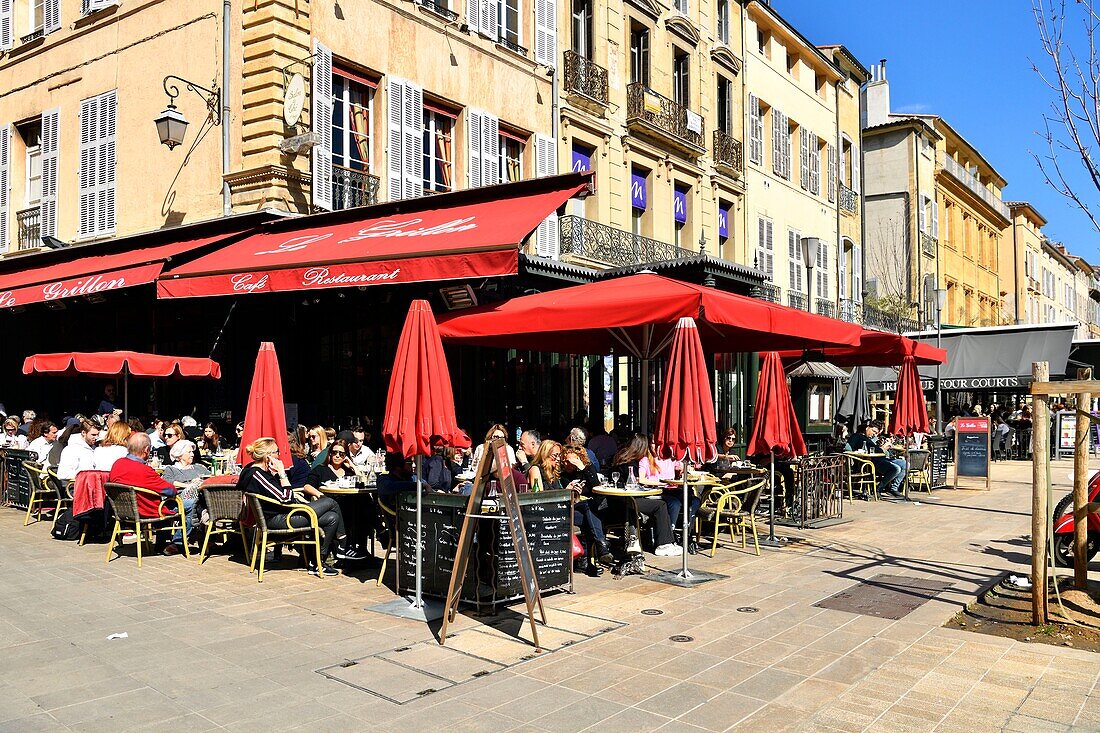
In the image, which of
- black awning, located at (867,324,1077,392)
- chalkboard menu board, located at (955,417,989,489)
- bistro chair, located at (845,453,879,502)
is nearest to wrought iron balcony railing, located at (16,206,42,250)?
bistro chair, located at (845,453,879,502)

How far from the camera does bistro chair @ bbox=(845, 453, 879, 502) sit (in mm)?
14820

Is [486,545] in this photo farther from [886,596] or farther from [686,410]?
[886,596]

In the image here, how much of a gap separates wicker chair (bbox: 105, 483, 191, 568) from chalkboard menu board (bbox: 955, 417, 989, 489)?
13545 millimetres

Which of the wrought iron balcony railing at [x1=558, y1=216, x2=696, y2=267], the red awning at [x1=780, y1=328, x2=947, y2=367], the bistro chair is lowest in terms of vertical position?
the bistro chair

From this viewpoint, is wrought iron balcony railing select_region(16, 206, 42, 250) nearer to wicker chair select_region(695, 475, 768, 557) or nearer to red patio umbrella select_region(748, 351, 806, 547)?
wicker chair select_region(695, 475, 768, 557)

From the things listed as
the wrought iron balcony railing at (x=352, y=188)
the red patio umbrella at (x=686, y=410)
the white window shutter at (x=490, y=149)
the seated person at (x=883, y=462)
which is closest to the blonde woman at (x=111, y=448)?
the wrought iron balcony railing at (x=352, y=188)

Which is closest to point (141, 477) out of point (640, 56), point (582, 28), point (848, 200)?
point (582, 28)

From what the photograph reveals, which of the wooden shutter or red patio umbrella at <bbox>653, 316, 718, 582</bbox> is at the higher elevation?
the wooden shutter

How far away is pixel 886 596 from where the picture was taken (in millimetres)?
7621

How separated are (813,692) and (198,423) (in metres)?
11.7

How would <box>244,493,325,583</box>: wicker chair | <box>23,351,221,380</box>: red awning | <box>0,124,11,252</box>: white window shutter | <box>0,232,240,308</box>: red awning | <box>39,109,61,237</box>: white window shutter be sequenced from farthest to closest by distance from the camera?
<box>0,124,11,252</box>: white window shutter
<box>39,109,61,237</box>: white window shutter
<box>0,232,240,308</box>: red awning
<box>23,351,221,380</box>: red awning
<box>244,493,325,583</box>: wicker chair

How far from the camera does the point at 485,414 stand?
15672 millimetres

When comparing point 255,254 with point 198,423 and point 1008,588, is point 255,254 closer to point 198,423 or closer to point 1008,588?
point 198,423

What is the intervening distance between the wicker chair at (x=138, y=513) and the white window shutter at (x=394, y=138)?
23.2ft
